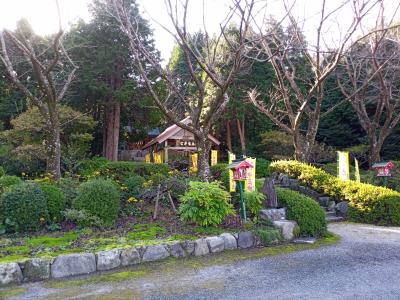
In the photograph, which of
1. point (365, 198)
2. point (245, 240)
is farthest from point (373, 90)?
point (245, 240)

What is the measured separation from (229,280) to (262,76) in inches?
721

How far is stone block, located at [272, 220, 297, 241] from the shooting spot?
6.69 m

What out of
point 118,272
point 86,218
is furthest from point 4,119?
point 118,272

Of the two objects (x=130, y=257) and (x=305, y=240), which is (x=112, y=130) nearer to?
(x=305, y=240)

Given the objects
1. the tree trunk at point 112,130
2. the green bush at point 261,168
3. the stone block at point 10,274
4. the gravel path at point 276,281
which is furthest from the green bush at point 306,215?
the tree trunk at point 112,130

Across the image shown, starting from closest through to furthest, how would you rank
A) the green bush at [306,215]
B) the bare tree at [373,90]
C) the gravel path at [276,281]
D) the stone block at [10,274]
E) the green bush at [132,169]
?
the gravel path at [276,281] → the stone block at [10,274] → the green bush at [306,215] → the green bush at [132,169] → the bare tree at [373,90]

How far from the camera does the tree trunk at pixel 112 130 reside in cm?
1892

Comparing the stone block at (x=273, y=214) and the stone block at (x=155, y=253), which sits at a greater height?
the stone block at (x=273, y=214)

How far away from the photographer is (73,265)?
4.86m

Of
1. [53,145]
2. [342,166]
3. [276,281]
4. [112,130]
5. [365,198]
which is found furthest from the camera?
[112,130]

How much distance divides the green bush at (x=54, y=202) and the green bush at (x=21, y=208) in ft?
0.80

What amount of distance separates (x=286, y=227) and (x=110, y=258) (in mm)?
3214

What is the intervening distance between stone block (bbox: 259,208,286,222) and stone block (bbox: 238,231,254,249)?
2.51 feet

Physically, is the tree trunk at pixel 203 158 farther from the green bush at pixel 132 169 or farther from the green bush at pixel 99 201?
the green bush at pixel 132 169
